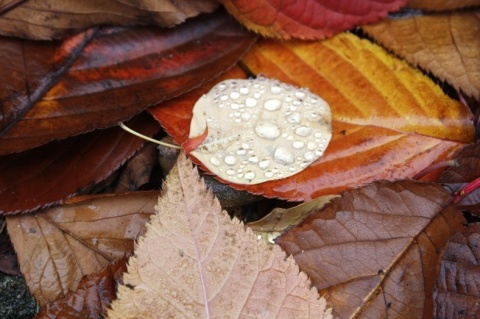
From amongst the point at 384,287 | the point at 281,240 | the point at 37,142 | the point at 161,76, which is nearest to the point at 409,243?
the point at 384,287

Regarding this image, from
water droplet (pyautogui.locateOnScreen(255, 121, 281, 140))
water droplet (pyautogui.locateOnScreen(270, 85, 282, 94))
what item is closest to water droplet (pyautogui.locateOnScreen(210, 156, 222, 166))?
water droplet (pyautogui.locateOnScreen(255, 121, 281, 140))

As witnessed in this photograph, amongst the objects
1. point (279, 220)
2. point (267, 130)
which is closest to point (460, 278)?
point (279, 220)

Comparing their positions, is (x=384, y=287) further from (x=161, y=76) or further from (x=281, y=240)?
(x=161, y=76)

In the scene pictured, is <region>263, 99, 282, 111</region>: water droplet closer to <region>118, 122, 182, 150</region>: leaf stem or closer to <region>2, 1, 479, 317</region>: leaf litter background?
<region>2, 1, 479, 317</region>: leaf litter background

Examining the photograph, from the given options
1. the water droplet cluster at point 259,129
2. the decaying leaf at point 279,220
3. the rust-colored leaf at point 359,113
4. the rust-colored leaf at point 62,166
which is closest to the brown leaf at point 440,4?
the rust-colored leaf at point 359,113

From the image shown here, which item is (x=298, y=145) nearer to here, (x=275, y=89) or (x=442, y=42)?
(x=275, y=89)

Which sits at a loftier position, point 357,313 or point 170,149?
point 170,149
